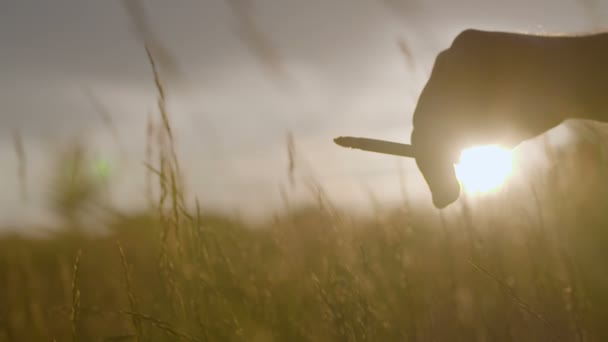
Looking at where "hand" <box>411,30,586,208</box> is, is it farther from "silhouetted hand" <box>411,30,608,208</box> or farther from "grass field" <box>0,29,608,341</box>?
"grass field" <box>0,29,608,341</box>

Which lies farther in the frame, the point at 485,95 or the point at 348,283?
the point at 348,283

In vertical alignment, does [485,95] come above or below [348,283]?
above

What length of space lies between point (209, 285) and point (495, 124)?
38.3 inches

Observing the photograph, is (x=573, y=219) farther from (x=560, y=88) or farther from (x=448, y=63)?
(x=448, y=63)

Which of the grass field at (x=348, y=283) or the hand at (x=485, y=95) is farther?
the grass field at (x=348, y=283)

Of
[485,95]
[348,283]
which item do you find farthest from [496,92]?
[348,283]

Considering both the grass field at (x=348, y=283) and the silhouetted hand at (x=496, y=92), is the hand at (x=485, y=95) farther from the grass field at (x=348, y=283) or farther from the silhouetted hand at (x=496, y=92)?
the grass field at (x=348, y=283)

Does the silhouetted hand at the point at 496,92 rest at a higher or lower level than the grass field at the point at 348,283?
higher

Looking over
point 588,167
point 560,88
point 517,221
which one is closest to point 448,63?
point 560,88

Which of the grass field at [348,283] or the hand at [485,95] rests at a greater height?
the hand at [485,95]

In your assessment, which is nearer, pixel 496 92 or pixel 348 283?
pixel 496 92

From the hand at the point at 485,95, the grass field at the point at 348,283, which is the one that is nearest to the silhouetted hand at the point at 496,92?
the hand at the point at 485,95

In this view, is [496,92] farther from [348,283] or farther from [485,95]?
[348,283]

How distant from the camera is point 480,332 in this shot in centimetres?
182
